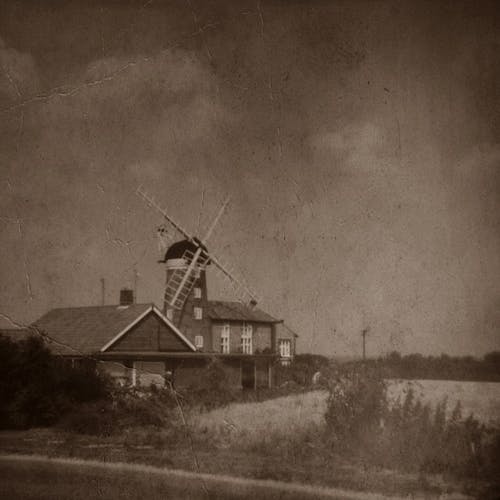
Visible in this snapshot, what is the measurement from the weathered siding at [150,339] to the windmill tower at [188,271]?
125cm

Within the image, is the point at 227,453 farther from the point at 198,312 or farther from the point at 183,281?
the point at 198,312

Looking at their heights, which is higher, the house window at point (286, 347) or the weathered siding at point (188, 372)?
the house window at point (286, 347)

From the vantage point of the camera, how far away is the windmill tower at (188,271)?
11242 millimetres

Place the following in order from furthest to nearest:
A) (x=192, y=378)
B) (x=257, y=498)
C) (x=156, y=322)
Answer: (x=156, y=322) → (x=192, y=378) → (x=257, y=498)

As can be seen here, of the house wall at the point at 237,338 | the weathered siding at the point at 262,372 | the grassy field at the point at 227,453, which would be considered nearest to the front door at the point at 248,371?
the weathered siding at the point at 262,372

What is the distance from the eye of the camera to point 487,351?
9844mm

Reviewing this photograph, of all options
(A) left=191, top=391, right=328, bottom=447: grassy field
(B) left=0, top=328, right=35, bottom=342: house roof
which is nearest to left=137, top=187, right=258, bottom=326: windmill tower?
(A) left=191, top=391, right=328, bottom=447: grassy field

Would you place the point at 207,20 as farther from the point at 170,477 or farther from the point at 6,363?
the point at 170,477

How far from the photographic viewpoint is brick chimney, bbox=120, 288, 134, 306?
10336 mm

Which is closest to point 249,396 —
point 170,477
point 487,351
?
point 170,477

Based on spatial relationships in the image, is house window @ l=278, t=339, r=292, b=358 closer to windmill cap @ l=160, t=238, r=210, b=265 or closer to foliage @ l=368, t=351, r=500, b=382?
windmill cap @ l=160, t=238, r=210, b=265

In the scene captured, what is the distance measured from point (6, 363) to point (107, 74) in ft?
13.9

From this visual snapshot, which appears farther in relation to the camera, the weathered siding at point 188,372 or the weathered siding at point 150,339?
the weathered siding at point 150,339

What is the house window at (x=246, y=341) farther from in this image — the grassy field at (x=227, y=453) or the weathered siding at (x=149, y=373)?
the grassy field at (x=227, y=453)
